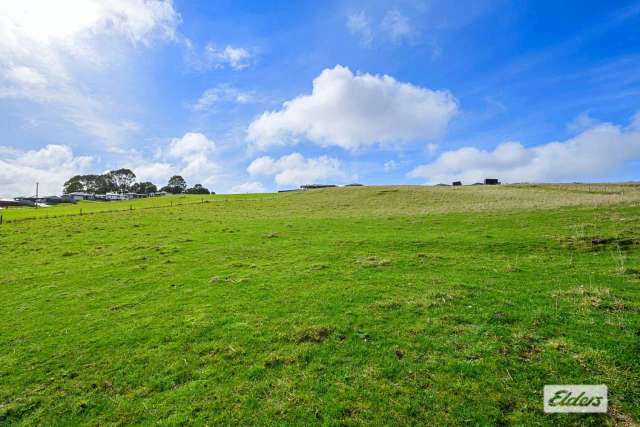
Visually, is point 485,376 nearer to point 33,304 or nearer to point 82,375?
point 82,375

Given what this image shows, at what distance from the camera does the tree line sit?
173875mm

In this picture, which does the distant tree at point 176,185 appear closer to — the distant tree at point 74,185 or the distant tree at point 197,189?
the distant tree at point 197,189

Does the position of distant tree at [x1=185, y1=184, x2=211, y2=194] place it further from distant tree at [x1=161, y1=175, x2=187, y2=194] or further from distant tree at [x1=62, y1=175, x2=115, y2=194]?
distant tree at [x1=62, y1=175, x2=115, y2=194]

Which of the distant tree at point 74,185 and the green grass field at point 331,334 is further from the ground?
the distant tree at point 74,185

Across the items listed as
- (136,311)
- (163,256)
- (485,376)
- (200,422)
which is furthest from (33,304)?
(485,376)

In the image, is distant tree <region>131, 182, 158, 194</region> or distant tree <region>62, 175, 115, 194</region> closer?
distant tree <region>62, 175, 115, 194</region>

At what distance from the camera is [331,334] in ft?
32.1

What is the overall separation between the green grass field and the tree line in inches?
6682

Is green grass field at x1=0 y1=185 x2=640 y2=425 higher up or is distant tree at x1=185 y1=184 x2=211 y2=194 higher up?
distant tree at x1=185 y1=184 x2=211 y2=194

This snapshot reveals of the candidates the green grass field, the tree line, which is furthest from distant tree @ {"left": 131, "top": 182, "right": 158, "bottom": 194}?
the green grass field

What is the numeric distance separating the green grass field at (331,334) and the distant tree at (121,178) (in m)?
196

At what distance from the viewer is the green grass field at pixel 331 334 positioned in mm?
6883

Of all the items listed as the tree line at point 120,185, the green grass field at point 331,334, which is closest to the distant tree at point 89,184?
the tree line at point 120,185

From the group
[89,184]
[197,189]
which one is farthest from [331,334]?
[89,184]
